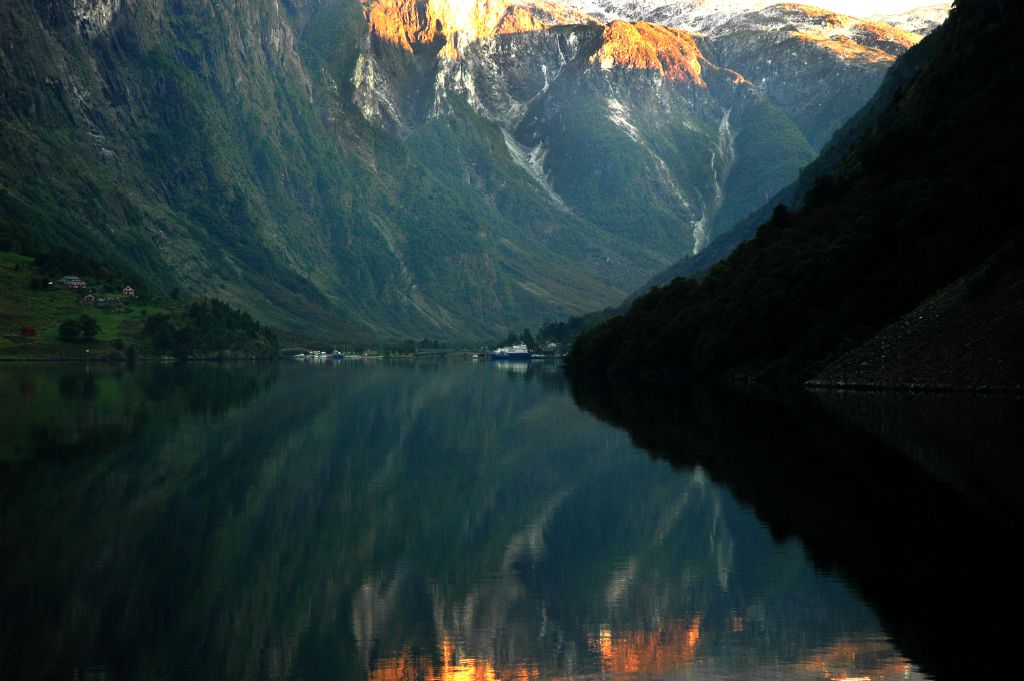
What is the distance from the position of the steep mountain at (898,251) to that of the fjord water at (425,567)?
44.0m

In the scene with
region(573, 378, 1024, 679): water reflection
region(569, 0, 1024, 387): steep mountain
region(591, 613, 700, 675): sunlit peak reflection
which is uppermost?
region(569, 0, 1024, 387): steep mountain

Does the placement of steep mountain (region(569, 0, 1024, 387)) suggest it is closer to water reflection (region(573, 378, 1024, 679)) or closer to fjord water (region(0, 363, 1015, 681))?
water reflection (region(573, 378, 1024, 679))

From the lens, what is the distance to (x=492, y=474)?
5934 cm

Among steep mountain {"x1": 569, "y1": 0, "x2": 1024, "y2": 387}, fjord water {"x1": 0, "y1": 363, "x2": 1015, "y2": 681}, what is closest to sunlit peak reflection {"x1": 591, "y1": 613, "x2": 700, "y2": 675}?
fjord water {"x1": 0, "y1": 363, "x2": 1015, "y2": 681}

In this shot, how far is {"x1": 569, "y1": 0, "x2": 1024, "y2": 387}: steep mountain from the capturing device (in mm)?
108000

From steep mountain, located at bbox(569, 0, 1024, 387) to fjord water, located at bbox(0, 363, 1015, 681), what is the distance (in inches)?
1733

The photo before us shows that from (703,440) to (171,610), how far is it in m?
46.1

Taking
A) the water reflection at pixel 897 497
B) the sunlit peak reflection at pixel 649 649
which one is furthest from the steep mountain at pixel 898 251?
the sunlit peak reflection at pixel 649 649

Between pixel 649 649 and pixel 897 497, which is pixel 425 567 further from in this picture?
pixel 897 497

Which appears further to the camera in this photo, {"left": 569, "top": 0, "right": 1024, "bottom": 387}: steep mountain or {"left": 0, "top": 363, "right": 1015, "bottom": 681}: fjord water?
{"left": 569, "top": 0, "right": 1024, "bottom": 387}: steep mountain

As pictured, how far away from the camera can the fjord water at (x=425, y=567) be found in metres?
26.4

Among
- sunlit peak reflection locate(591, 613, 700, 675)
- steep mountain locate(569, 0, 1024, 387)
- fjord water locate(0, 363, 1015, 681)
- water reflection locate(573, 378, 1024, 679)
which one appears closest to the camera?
sunlit peak reflection locate(591, 613, 700, 675)

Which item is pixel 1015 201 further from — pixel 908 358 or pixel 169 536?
pixel 169 536

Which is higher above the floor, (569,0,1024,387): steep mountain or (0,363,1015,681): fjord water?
(569,0,1024,387): steep mountain
